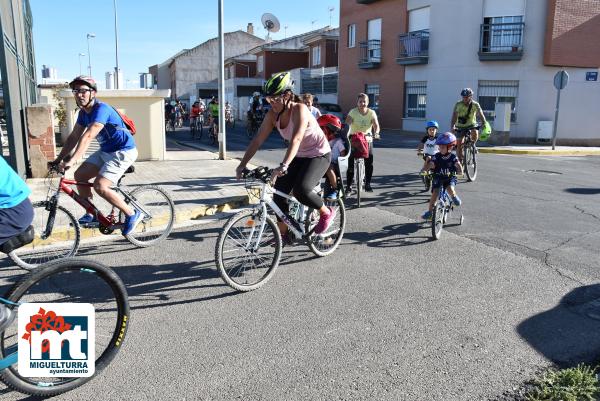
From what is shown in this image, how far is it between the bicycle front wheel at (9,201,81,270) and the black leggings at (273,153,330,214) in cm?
227

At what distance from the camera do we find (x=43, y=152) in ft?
33.2

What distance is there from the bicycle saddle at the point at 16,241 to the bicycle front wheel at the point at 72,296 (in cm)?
24

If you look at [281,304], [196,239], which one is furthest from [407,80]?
[281,304]

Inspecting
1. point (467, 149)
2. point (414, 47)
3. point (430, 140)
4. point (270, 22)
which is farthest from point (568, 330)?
point (270, 22)

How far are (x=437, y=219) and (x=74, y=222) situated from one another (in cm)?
424

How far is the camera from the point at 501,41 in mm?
23672

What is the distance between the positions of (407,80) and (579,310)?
83.1ft

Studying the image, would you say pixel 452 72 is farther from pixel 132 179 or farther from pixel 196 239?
pixel 196 239

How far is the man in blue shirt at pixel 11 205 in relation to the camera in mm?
2875

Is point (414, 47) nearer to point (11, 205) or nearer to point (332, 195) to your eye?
point (332, 195)

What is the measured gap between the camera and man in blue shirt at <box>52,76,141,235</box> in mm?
5227

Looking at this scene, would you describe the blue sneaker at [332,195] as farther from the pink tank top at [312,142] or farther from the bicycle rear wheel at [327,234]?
the pink tank top at [312,142]

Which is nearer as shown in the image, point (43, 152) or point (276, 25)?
point (43, 152)

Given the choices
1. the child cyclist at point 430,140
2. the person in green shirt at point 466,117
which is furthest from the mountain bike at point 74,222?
the person in green shirt at point 466,117
